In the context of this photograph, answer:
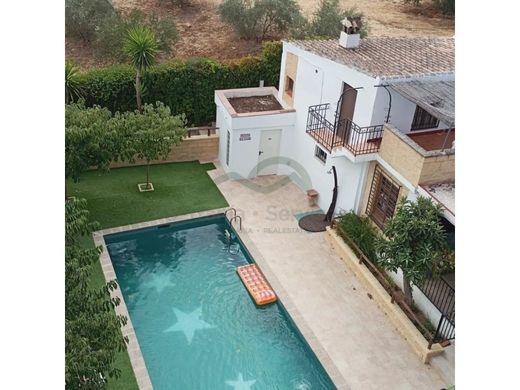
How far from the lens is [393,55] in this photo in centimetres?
2133

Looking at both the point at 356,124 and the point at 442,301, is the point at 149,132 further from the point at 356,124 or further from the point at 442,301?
the point at 442,301

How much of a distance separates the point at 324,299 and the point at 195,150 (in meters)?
11.3

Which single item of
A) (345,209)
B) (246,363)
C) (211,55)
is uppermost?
(211,55)

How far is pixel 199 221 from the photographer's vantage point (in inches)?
891

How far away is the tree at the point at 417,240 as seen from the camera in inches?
620

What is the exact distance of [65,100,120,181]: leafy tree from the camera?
1848 cm

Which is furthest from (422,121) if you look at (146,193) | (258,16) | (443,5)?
(443,5)

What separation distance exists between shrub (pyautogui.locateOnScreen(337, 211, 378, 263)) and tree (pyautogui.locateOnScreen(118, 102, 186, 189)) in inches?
312

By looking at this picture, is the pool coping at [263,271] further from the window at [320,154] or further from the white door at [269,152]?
the window at [320,154]

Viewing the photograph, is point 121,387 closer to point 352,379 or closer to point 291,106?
point 352,379

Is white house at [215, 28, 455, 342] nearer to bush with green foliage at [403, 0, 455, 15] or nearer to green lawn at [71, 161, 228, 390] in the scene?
green lawn at [71, 161, 228, 390]

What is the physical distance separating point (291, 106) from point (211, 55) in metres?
11.1

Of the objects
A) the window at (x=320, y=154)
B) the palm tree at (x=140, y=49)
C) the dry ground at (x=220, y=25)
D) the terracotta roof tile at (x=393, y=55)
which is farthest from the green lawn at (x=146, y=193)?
the dry ground at (x=220, y=25)

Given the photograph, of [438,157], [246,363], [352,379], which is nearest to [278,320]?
[246,363]
